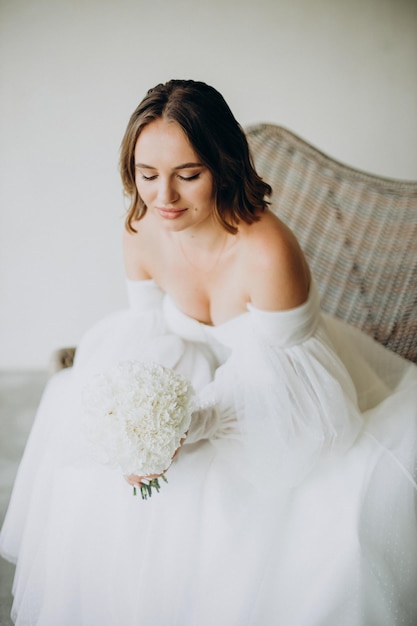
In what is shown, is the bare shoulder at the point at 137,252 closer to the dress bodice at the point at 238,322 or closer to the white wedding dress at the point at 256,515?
the dress bodice at the point at 238,322

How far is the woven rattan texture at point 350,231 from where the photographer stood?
200 cm

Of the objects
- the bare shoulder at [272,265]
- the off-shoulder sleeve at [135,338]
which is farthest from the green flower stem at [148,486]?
the bare shoulder at [272,265]

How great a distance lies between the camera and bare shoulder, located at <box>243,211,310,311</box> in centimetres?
125

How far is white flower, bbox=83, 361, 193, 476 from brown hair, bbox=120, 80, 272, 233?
1.20ft

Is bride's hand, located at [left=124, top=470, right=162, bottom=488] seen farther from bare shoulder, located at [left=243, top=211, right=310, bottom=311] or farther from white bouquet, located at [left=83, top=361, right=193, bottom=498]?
bare shoulder, located at [left=243, top=211, right=310, bottom=311]

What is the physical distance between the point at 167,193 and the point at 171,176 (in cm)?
3

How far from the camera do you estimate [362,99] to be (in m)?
2.05

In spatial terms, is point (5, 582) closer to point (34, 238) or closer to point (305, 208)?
point (34, 238)

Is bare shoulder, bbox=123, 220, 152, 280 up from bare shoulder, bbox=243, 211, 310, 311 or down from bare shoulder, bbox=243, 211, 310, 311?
down

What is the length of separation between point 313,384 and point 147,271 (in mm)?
513

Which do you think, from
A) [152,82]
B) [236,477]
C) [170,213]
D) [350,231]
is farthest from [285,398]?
[152,82]

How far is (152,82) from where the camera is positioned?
6.16 feet

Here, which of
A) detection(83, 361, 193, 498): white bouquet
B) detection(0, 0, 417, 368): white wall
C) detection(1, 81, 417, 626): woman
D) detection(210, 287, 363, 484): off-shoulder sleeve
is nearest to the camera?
detection(83, 361, 193, 498): white bouquet

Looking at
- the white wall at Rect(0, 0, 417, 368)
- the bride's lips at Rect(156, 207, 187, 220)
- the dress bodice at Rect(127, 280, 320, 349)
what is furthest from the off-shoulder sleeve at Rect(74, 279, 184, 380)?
the white wall at Rect(0, 0, 417, 368)
